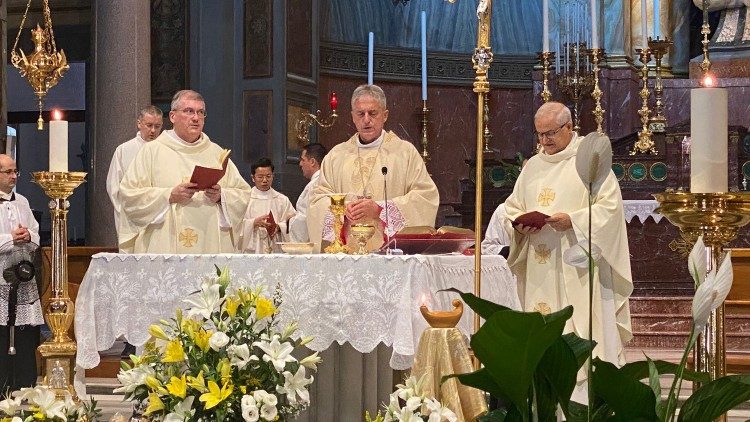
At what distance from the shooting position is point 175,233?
655 centimetres

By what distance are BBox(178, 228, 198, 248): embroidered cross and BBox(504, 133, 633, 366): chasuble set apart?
159 centimetres

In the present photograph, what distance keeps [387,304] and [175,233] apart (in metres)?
1.64

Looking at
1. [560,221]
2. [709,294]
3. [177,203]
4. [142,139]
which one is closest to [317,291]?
[560,221]

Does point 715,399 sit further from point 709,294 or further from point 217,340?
point 217,340

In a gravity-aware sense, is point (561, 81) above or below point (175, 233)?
above

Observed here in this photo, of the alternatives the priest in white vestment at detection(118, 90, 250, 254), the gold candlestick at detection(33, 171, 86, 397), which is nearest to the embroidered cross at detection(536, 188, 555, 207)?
the priest in white vestment at detection(118, 90, 250, 254)

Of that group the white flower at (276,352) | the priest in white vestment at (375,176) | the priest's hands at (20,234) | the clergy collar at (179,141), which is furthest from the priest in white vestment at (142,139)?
the white flower at (276,352)

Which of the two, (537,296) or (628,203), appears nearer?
(537,296)

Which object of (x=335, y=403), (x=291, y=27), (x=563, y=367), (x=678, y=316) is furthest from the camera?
(x=291, y=27)

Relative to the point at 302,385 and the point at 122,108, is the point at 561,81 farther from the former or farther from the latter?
the point at 302,385

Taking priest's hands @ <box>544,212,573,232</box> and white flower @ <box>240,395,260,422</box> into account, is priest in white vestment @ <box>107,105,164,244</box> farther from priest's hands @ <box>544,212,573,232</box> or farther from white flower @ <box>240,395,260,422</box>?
white flower @ <box>240,395,260,422</box>

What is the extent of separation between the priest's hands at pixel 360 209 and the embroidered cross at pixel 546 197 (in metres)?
0.95

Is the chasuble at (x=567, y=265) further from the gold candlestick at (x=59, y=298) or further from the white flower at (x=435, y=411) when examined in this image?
the white flower at (x=435, y=411)

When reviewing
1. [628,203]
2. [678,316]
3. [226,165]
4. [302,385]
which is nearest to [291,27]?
[628,203]
